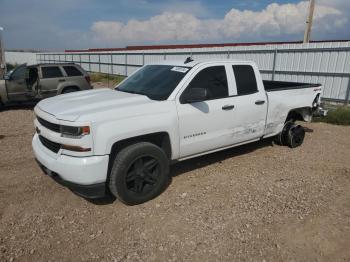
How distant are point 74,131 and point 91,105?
0.54 metres

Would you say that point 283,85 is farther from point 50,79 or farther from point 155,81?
point 50,79

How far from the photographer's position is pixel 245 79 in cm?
506

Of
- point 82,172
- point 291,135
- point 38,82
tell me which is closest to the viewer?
point 82,172

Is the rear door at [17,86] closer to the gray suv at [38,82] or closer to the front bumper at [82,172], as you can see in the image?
the gray suv at [38,82]

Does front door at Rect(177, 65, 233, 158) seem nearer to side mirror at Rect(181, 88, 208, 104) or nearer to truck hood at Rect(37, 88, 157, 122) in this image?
side mirror at Rect(181, 88, 208, 104)

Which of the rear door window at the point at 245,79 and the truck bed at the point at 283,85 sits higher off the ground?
the rear door window at the point at 245,79

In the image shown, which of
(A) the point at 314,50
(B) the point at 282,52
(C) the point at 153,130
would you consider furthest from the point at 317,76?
(C) the point at 153,130

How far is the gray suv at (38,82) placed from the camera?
10258 mm

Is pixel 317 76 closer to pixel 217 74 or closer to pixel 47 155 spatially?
pixel 217 74

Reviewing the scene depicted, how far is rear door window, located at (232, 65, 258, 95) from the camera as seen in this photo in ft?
16.1

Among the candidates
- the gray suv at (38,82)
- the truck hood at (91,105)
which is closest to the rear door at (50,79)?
the gray suv at (38,82)

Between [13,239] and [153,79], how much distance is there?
285cm

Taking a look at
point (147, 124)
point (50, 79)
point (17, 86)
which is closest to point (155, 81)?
point (147, 124)

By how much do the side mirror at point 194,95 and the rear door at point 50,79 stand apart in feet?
25.4
